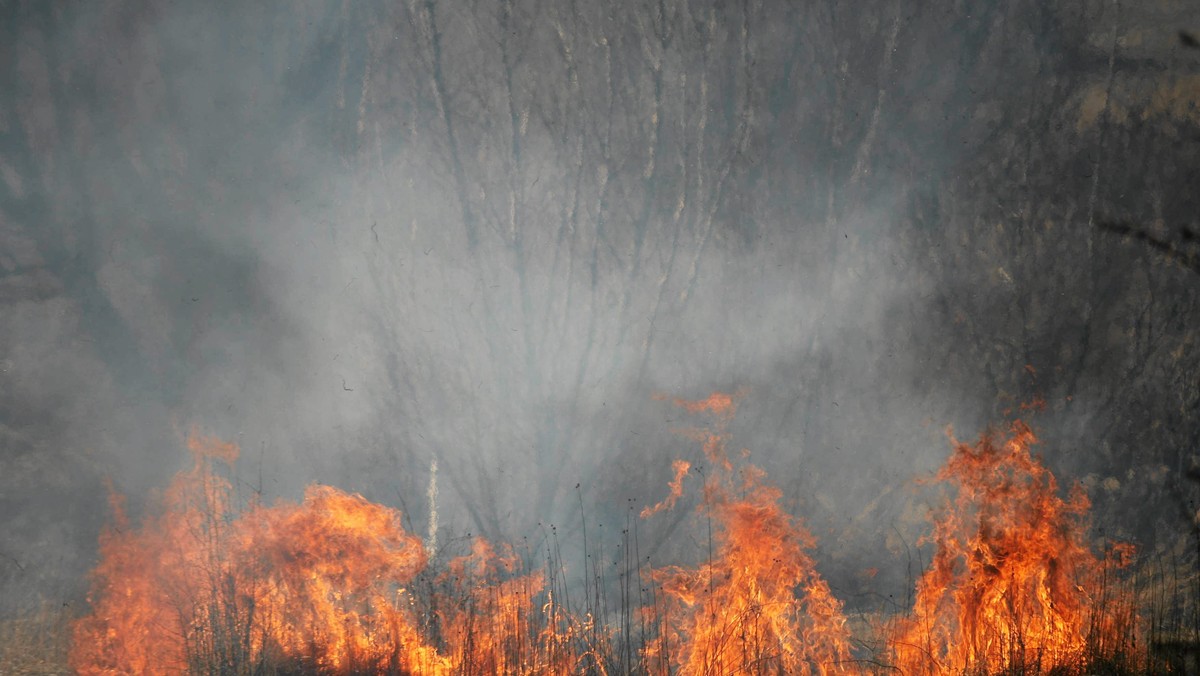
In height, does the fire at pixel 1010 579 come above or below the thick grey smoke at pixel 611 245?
below

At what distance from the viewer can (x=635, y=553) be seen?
7.28m

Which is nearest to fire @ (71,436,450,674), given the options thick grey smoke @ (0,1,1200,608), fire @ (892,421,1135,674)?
thick grey smoke @ (0,1,1200,608)

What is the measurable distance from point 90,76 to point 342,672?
4707 millimetres

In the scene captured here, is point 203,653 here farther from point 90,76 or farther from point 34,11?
point 34,11

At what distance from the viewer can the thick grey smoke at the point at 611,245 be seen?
6.95m

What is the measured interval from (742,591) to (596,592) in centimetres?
121

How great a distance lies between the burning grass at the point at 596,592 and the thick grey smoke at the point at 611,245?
27 cm

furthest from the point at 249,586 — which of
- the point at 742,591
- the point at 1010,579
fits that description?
the point at 1010,579

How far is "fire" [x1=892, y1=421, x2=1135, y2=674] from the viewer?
580 centimetres

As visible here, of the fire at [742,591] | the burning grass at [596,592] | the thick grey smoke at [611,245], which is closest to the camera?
the burning grass at [596,592]

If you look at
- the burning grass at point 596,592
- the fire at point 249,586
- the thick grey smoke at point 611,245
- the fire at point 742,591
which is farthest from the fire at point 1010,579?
the fire at point 249,586

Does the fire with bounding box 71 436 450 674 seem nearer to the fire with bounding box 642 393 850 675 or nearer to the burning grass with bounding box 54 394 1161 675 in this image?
the burning grass with bounding box 54 394 1161 675

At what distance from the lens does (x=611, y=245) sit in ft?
24.2

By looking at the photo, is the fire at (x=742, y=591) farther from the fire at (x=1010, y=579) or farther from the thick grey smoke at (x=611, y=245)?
the fire at (x=1010, y=579)
